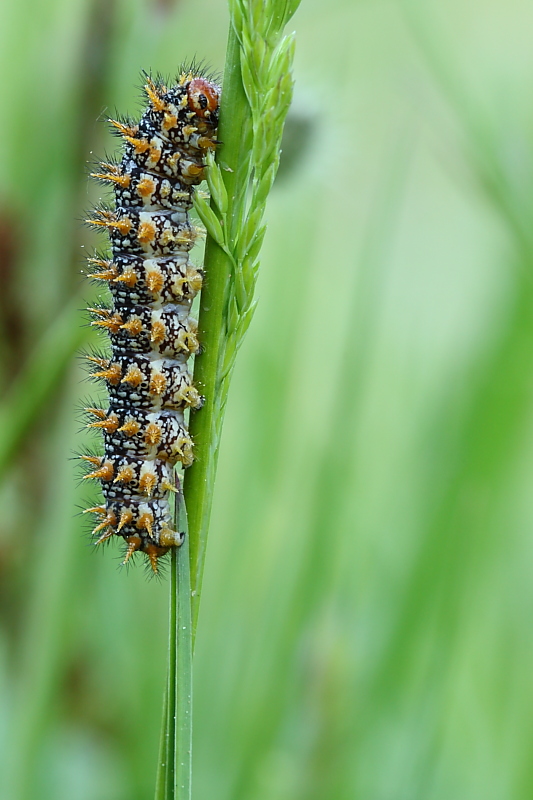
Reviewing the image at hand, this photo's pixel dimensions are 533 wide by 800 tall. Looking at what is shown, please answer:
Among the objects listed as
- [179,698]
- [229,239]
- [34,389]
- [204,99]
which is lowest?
[179,698]

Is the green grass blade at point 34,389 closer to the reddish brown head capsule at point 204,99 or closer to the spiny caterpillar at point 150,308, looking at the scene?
the spiny caterpillar at point 150,308

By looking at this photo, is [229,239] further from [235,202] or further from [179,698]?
[179,698]

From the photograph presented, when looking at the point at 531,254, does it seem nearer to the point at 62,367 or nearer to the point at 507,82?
the point at 507,82

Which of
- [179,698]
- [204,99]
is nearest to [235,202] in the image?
[179,698]

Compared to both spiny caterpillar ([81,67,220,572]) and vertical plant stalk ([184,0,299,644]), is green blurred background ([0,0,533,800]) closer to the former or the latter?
spiny caterpillar ([81,67,220,572])

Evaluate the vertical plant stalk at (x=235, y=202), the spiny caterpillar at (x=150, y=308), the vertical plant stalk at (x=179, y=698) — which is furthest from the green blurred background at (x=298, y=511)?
the vertical plant stalk at (x=179, y=698)

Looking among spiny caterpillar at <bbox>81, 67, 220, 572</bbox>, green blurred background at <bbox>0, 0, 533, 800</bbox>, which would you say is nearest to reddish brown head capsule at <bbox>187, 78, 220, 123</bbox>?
spiny caterpillar at <bbox>81, 67, 220, 572</bbox>
